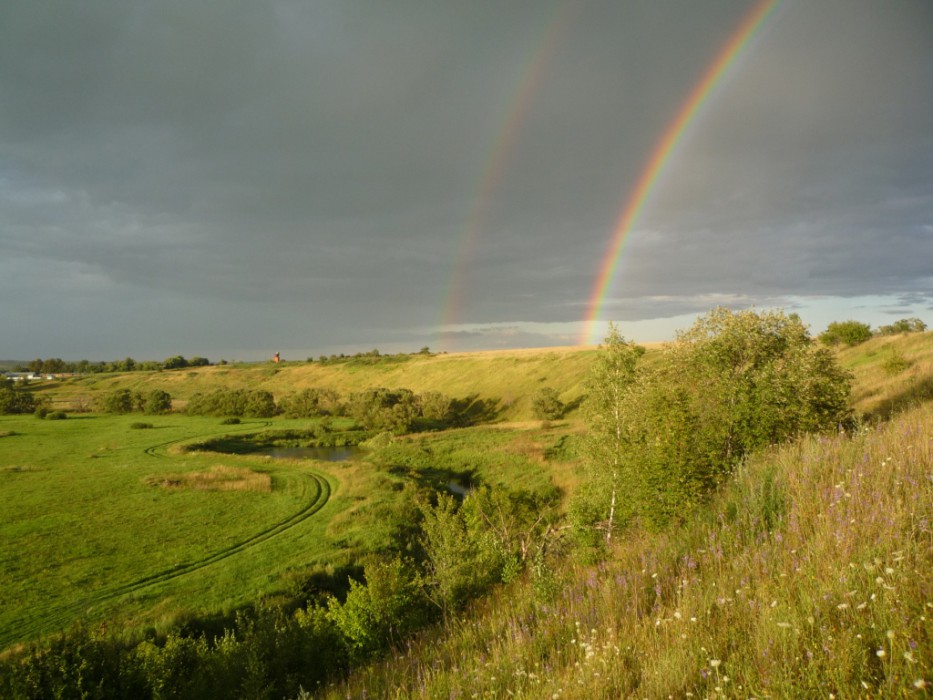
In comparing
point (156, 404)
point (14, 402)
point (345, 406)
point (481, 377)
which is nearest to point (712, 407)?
point (345, 406)

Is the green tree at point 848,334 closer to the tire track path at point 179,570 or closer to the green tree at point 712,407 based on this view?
the green tree at point 712,407

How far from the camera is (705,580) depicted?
5812mm

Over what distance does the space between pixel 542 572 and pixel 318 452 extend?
64.7 m

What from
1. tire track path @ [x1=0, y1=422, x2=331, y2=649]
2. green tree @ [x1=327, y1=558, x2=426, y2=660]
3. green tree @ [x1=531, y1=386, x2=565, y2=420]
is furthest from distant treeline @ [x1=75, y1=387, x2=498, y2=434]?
green tree @ [x1=327, y1=558, x2=426, y2=660]

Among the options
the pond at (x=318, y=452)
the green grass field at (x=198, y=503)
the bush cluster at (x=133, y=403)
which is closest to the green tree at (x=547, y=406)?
the green grass field at (x=198, y=503)

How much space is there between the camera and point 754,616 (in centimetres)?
432

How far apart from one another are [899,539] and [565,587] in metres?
4.52

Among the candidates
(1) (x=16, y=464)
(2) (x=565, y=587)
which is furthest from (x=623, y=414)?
(1) (x=16, y=464)

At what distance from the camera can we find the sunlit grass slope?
3.39 meters

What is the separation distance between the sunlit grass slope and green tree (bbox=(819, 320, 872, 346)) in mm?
67527

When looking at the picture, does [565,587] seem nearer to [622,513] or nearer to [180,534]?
[622,513]

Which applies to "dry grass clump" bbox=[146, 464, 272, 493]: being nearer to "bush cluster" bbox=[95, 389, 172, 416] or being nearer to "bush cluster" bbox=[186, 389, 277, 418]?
"bush cluster" bbox=[186, 389, 277, 418]

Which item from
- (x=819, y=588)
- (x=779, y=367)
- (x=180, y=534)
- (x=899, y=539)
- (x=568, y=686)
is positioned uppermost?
(x=779, y=367)

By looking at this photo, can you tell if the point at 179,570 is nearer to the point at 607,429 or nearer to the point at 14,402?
the point at 607,429
